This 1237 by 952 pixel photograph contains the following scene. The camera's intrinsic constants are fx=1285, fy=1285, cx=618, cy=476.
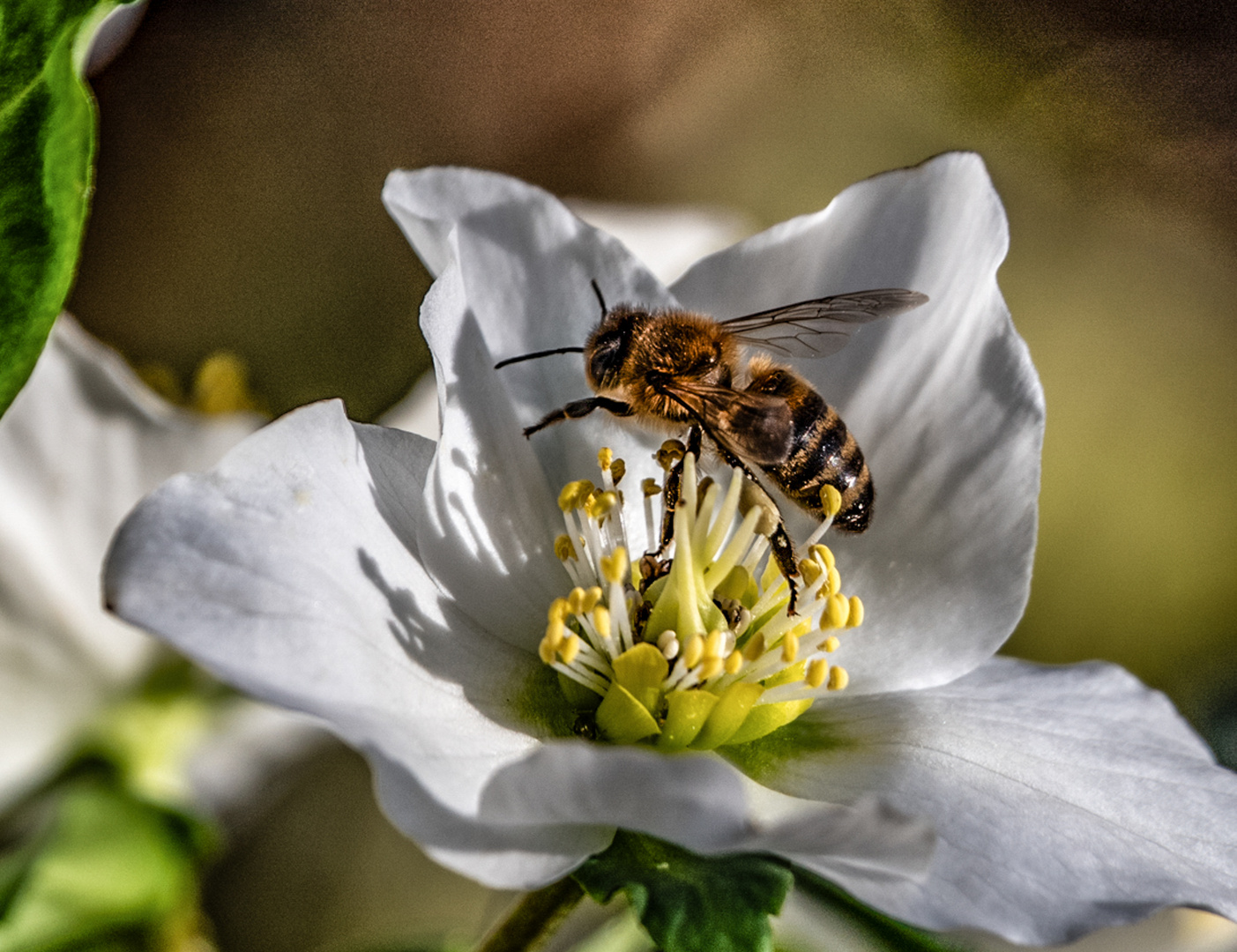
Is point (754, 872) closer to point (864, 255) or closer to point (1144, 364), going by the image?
point (864, 255)

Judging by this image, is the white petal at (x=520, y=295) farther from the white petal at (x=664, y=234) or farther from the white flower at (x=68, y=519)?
the white petal at (x=664, y=234)

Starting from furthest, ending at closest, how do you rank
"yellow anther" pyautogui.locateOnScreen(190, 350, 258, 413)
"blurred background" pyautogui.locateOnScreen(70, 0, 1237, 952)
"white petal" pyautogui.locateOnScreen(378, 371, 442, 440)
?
"blurred background" pyautogui.locateOnScreen(70, 0, 1237, 952) → "yellow anther" pyautogui.locateOnScreen(190, 350, 258, 413) → "white petal" pyautogui.locateOnScreen(378, 371, 442, 440)

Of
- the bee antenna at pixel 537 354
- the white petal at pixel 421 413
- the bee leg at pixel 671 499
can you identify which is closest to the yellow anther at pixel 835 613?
the bee leg at pixel 671 499

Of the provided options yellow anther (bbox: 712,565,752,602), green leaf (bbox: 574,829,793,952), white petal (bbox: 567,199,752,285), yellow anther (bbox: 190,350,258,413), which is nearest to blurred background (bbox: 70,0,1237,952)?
yellow anther (bbox: 190,350,258,413)

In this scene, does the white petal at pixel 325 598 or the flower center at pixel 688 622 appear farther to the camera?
the flower center at pixel 688 622

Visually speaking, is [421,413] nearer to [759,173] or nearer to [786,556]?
[786,556]

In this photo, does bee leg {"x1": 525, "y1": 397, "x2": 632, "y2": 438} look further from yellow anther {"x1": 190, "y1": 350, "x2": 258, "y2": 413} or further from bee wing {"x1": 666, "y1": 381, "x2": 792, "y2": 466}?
yellow anther {"x1": 190, "y1": 350, "x2": 258, "y2": 413}

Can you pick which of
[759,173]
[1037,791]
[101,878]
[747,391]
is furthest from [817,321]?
[759,173]
